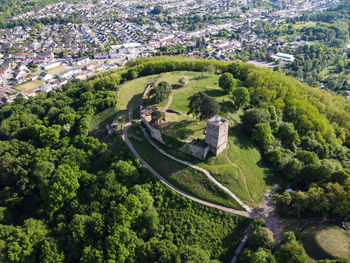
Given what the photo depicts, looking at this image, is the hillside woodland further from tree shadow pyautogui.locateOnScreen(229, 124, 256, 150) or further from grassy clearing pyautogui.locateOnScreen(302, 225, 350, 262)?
grassy clearing pyautogui.locateOnScreen(302, 225, 350, 262)

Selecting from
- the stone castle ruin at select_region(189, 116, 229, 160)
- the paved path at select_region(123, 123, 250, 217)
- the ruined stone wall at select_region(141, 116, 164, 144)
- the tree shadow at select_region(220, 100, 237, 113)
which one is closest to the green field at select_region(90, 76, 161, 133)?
the paved path at select_region(123, 123, 250, 217)

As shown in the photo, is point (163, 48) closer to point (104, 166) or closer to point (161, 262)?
point (104, 166)

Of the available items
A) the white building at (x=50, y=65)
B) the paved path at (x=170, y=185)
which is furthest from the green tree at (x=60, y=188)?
the white building at (x=50, y=65)

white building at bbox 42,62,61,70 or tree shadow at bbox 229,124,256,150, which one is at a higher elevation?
tree shadow at bbox 229,124,256,150

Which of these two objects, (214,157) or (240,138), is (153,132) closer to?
(214,157)

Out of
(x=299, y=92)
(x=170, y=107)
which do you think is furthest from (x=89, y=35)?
(x=299, y=92)

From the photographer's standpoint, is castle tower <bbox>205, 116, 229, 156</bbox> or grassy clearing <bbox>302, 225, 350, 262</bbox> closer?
grassy clearing <bbox>302, 225, 350, 262</bbox>
